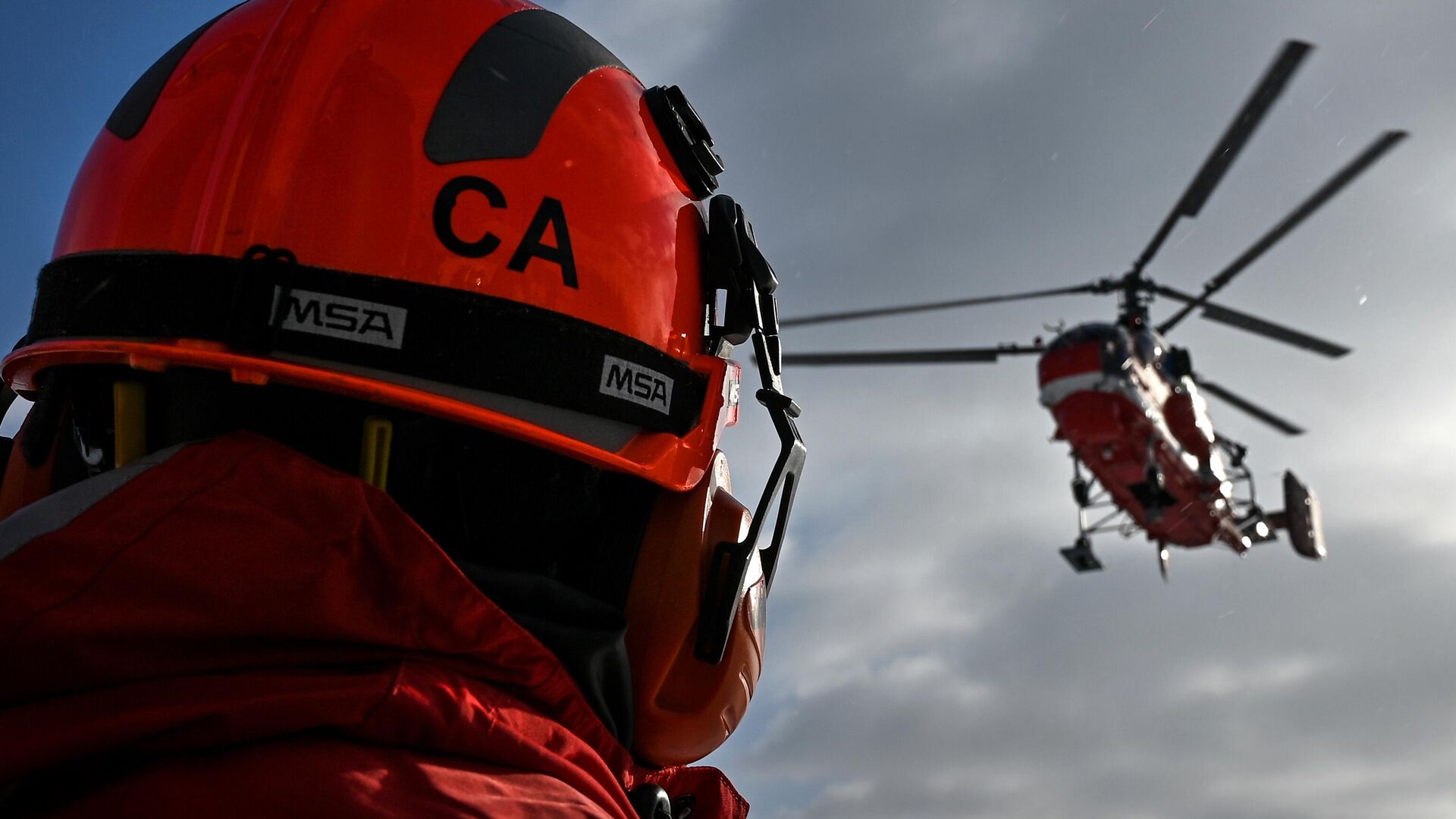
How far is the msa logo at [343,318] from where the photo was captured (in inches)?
57.9

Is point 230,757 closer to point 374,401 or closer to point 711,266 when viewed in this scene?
point 374,401

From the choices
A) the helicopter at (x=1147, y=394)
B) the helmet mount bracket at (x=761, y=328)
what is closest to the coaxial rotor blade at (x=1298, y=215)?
the helicopter at (x=1147, y=394)

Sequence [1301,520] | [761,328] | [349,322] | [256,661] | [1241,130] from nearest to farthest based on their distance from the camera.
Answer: [256,661] → [349,322] → [761,328] → [1241,130] → [1301,520]

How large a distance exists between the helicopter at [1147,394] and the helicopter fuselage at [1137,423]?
2 centimetres

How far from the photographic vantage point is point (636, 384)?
1687mm

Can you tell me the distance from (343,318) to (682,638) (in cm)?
63

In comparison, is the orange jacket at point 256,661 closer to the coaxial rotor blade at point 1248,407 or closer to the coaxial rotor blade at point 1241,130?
the coaxial rotor blade at point 1241,130

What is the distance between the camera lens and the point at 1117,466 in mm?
16094

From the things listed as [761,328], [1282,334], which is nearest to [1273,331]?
[1282,334]

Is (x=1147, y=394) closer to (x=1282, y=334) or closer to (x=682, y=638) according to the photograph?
(x=1282, y=334)

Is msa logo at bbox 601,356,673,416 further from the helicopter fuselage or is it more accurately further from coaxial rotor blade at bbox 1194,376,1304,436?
coaxial rotor blade at bbox 1194,376,1304,436

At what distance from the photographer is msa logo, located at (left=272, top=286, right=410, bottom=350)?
147cm

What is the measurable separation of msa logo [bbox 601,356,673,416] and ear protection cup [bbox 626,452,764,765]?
146mm

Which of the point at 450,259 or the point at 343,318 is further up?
the point at 450,259
